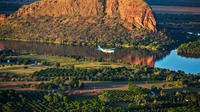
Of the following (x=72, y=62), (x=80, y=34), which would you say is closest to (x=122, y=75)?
(x=72, y=62)

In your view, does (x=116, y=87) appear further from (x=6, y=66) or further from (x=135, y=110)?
(x=6, y=66)

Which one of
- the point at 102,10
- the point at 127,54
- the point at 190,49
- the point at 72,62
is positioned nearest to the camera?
the point at 72,62

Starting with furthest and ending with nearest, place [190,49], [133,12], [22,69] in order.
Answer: [133,12]
[190,49]
[22,69]

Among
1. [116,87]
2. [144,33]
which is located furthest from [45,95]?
[144,33]

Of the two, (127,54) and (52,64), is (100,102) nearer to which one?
(52,64)

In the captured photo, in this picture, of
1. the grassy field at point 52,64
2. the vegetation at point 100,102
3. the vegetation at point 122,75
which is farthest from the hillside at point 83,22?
the vegetation at point 100,102

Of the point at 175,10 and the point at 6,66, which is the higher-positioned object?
the point at 175,10

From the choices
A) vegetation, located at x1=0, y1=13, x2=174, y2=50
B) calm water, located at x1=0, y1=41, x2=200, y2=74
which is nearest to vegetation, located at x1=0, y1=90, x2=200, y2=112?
calm water, located at x1=0, y1=41, x2=200, y2=74
